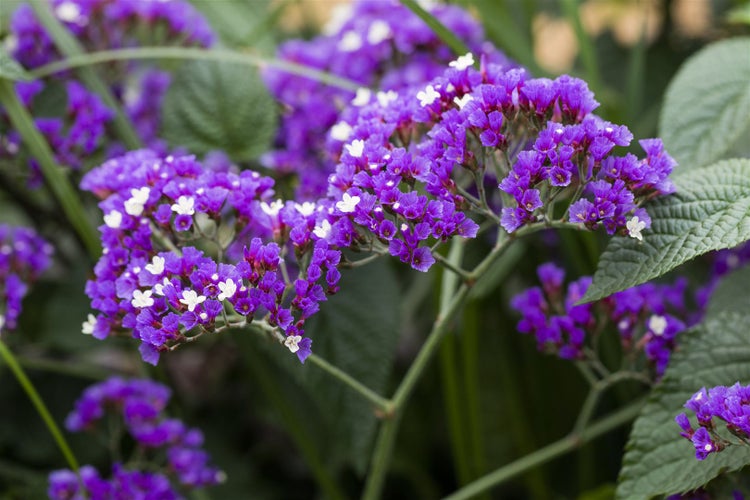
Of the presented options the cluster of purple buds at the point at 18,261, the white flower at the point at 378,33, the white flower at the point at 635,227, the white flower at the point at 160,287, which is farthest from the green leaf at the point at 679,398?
the cluster of purple buds at the point at 18,261

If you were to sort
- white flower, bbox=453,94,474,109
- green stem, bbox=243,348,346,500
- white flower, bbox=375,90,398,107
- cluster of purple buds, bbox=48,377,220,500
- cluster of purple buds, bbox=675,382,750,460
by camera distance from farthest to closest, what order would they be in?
green stem, bbox=243,348,346,500 → cluster of purple buds, bbox=48,377,220,500 → white flower, bbox=375,90,398,107 → white flower, bbox=453,94,474,109 → cluster of purple buds, bbox=675,382,750,460

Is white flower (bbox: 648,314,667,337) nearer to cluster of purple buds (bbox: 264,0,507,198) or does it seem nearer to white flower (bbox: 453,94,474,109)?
white flower (bbox: 453,94,474,109)

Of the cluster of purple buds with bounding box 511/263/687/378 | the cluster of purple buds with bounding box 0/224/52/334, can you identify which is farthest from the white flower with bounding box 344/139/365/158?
the cluster of purple buds with bounding box 0/224/52/334

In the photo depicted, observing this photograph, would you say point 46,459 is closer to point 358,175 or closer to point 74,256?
point 74,256

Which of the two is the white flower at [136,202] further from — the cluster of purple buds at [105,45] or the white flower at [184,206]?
the cluster of purple buds at [105,45]

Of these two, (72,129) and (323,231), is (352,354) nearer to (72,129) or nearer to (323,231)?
(323,231)

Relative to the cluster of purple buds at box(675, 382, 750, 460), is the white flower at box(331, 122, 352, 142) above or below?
above
